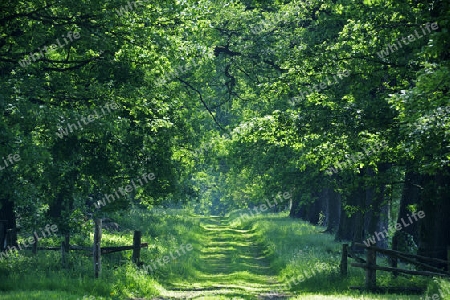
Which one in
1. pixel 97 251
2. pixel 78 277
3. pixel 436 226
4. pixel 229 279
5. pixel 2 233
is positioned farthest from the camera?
pixel 229 279

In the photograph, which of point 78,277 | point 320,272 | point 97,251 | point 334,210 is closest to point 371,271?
point 320,272

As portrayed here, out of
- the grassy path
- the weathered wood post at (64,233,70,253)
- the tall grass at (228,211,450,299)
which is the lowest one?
the grassy path

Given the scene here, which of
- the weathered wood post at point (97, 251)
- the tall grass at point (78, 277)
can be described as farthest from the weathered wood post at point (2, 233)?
the weathered wood post at point (97, 251)

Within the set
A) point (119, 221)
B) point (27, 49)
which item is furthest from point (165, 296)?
point (119, 221)

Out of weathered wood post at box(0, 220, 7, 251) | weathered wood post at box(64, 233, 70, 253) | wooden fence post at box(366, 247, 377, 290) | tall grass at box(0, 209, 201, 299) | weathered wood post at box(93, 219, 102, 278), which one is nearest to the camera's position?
tall grass at box(0, 209, 201, 299)

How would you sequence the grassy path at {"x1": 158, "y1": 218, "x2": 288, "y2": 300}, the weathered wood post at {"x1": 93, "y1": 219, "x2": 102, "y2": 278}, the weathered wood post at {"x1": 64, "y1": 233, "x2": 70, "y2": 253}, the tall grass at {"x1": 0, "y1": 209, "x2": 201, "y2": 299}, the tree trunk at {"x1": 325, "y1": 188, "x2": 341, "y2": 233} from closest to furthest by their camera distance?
the tall grass at {"x1": 0, "y1": 209, "x2": 201, "y2": 299} < the weathered wood post at {"x1": 93, "y1": 219, "x2": 102, "y2": 278} < the grassy path at {"x1": 158, "y1": 218, "x2": 288, "y2": 300} < the weathered wood post at {"x1": 64, "y1": 233, "x2": 70, "y2": 253} < the tree trunk at {"x1": 325, "y1": 188, "x2": 341, "y2": 233}

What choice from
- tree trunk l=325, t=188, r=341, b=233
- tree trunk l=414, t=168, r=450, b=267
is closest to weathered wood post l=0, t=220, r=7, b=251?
tree trunk l=414, t=168, r=450, b=267

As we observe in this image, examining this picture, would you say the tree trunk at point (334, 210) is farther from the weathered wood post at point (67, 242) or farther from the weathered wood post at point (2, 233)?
the weathered wood post at point (2, 233)

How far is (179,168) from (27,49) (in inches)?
477

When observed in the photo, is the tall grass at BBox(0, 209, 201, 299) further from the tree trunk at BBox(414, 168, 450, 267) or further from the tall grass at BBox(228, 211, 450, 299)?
the tree trunk at BBox(414, 168, 450, 267)

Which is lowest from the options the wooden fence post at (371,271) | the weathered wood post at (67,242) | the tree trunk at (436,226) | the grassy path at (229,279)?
the grassy path at (229,279)

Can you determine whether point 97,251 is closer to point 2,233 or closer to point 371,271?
point 2,233

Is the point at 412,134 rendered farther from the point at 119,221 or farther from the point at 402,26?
the point at 119,221

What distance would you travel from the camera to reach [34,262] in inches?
691
